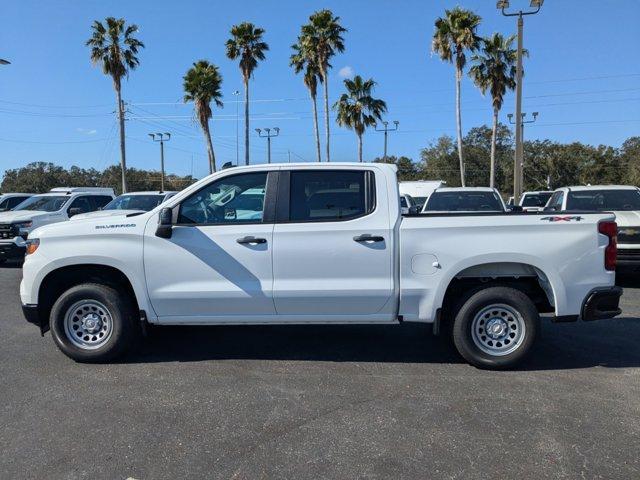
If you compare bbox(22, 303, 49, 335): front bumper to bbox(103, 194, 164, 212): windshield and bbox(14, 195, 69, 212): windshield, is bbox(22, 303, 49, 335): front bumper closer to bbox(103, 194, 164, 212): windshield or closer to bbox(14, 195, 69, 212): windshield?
bbox(103, 194, 164, 212): windshield

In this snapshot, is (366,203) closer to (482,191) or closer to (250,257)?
(250,257)

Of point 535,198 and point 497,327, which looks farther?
point 535,198

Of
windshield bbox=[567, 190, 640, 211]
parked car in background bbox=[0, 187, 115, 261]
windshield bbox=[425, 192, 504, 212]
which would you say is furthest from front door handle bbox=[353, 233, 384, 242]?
parked car in background bbox=[0, 187, 115, 261]

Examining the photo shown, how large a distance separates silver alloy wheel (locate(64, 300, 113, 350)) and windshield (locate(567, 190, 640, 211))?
921 cm

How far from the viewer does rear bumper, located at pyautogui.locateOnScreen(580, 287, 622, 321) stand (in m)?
5.02

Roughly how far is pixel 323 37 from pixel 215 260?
31.1m

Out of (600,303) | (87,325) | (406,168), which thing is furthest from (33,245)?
(406,168)

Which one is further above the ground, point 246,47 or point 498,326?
point 246,47

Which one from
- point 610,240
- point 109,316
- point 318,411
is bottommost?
point 318,411

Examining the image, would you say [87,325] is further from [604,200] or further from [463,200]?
[604,200]

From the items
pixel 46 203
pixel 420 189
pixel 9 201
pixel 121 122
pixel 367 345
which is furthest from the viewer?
pixel 121 122

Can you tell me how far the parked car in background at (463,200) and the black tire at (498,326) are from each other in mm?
7669

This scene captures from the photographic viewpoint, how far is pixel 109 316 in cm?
541

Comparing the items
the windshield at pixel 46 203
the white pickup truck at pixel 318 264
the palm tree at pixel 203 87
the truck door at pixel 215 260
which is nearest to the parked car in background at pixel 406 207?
the white pickup truck at pixel 318 264
